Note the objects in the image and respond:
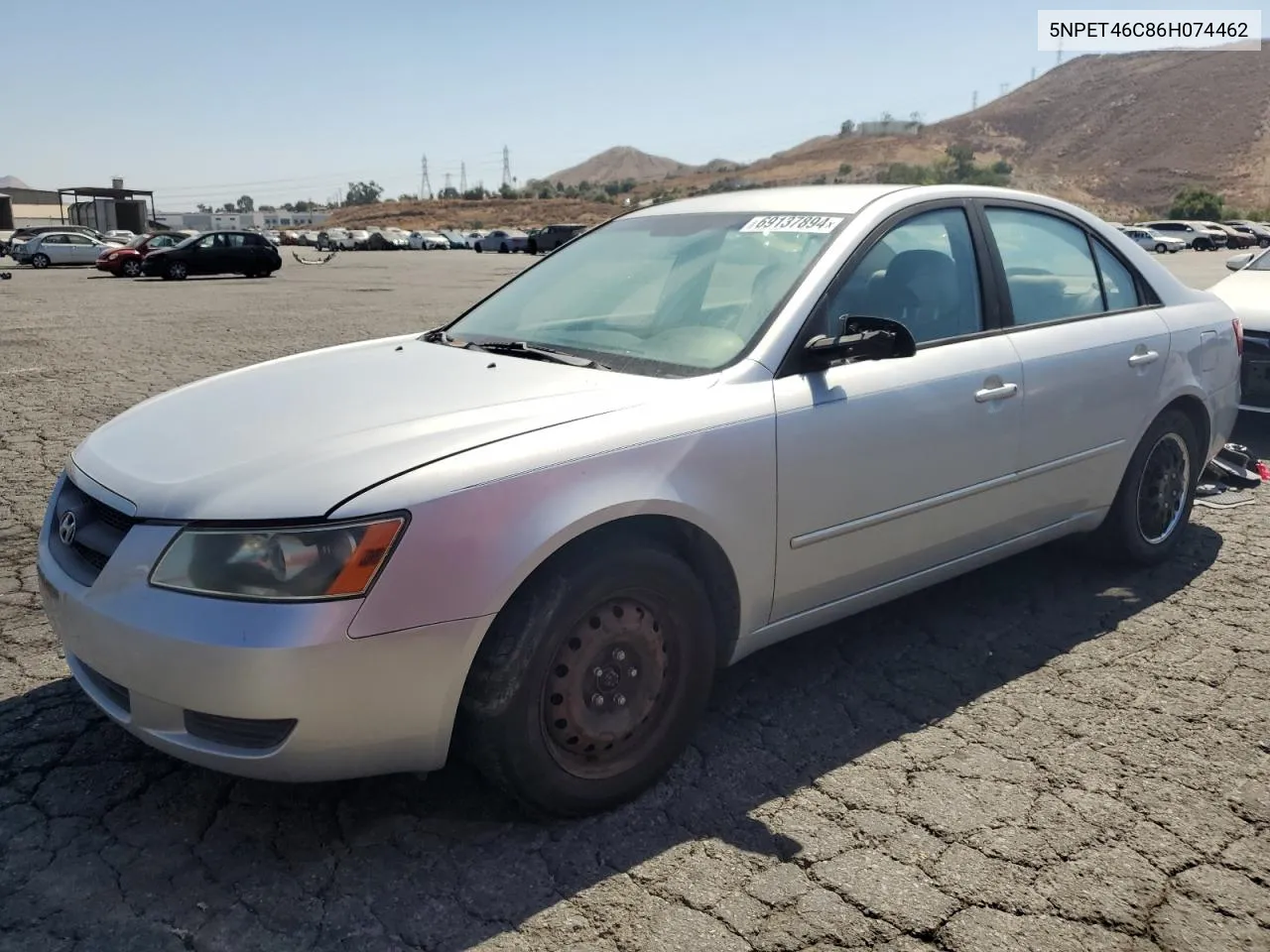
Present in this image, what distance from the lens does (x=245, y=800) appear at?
114 inches

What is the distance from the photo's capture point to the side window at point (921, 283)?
347 centimetres

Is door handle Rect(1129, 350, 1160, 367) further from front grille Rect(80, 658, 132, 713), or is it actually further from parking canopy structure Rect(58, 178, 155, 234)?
parking canopy structure Rect(58, 178, 155, 234)

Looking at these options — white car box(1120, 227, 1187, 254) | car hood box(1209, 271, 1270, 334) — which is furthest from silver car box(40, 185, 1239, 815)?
white car box(1120, 227, 1187, 254)

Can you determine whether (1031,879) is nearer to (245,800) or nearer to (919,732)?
(919,732)

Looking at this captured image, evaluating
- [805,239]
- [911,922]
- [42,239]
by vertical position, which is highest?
[42,239]

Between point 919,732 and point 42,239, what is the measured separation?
41282 mm

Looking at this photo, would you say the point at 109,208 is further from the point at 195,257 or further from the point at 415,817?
the point at 415,817

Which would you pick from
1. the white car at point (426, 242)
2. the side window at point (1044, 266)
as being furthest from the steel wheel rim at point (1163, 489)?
the white car at point (426, 242)

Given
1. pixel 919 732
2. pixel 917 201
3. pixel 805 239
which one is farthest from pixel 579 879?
pixel 917 201

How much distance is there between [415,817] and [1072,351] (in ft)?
9.48

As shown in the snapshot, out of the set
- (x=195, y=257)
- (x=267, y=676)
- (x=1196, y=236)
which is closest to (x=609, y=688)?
(x=267, y=676)

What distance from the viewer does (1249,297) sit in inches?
302

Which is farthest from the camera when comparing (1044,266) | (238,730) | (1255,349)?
(1255,349)

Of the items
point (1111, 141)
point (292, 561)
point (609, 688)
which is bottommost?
point (609, 688)
